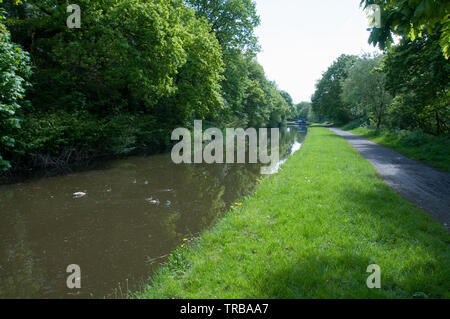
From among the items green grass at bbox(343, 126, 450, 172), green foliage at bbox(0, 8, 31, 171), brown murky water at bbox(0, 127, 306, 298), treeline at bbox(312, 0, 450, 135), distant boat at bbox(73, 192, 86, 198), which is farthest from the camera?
green grass at bbox(343, 126, 450, 172)

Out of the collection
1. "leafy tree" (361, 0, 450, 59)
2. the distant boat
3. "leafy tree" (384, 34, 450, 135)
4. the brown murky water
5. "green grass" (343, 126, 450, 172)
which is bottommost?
the brown murky water

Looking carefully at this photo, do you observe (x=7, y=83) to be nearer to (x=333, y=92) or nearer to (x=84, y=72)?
(x=84, y=72)

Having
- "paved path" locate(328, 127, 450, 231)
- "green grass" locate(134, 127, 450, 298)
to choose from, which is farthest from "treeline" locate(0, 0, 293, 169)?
"paved path" locate(328, 127, 450, 231)

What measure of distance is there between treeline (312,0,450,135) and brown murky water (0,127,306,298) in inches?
225

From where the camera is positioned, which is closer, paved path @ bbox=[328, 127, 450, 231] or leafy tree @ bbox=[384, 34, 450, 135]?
paved path @ bbox=[328, 127, 450, 231]

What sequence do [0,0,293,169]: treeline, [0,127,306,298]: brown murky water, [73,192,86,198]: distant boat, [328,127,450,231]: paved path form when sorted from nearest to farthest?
[0,127,306,298]: brown murky water
[328,127,450,231]: paved path
[73,192,86,198]: distant boat
[0,0,293,169]: treeline

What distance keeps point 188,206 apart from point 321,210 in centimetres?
401

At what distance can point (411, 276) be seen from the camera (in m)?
3.19

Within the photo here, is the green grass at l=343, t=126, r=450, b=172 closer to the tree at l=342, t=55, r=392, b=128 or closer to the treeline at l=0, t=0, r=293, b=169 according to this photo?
the tree at l=342, t=55, r=392, b=128

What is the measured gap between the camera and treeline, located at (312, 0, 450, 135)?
3.72m

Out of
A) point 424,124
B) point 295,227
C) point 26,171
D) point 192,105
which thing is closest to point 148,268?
point 295,227

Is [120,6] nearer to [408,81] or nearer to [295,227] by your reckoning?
[295,227]

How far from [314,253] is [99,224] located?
5.20 m

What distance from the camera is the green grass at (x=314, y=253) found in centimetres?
308
